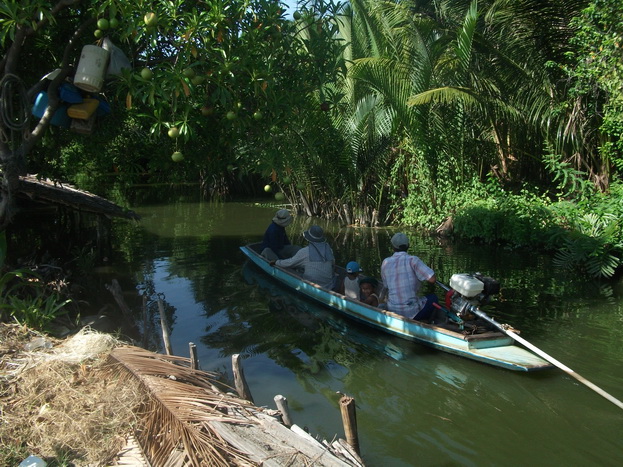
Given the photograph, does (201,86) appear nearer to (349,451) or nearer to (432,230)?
(349,451)

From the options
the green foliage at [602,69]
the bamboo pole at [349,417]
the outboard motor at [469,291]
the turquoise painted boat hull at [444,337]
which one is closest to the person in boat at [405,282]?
the turquoise painted boat hull at [444,337]

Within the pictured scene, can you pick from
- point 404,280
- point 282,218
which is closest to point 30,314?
point 404,280

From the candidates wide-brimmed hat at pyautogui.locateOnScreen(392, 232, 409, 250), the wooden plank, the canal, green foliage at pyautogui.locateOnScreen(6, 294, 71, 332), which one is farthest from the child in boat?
the wooden plank

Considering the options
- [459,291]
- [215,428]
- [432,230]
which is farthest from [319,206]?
[215,428]

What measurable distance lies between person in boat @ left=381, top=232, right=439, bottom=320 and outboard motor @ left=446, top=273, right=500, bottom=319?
45 centimetres

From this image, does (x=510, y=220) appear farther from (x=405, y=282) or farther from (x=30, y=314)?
(x=30, y=314)

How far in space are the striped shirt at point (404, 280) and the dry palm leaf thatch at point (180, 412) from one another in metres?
3.15

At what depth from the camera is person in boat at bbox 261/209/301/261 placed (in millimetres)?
10797

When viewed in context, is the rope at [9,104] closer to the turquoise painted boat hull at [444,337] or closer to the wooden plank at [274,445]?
the wooden plank at [274,445]

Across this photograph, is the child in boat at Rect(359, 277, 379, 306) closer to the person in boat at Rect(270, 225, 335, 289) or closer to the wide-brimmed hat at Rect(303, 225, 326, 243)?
the person in boat at Rect(270, 225, 335, 289)

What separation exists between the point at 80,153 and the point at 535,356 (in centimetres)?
697

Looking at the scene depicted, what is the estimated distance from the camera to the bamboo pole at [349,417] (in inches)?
147

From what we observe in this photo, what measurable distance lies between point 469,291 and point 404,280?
95 centimetres

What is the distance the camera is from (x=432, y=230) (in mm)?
15227
